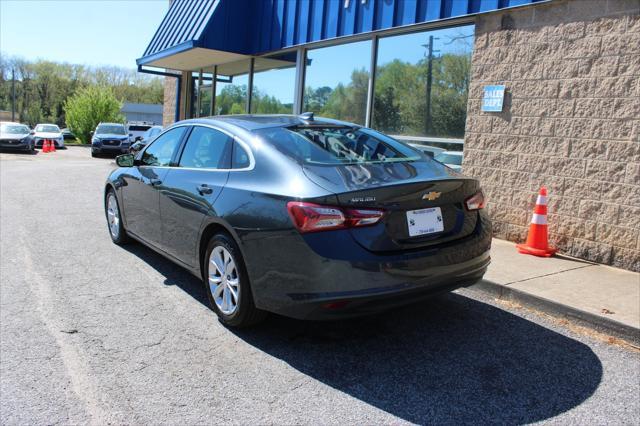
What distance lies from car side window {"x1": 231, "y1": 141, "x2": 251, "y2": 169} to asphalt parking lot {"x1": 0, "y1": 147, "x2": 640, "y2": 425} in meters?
1.23

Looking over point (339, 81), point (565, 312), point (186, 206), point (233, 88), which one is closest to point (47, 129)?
point (233, 88)

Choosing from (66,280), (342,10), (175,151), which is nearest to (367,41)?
(342,10)

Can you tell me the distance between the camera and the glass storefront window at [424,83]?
24.9 feet

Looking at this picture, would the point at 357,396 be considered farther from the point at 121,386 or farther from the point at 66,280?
the point at 66,280

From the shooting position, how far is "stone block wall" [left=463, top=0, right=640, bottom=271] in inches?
222

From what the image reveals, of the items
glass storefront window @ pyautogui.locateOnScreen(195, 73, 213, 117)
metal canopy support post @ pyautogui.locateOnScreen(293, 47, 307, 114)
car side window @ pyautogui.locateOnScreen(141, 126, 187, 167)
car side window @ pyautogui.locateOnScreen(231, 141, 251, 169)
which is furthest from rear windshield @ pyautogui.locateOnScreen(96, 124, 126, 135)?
car side window @ pyautogui.locateOnScreen(231, 141, 251, 169)

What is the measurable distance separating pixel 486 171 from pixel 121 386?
5430 mm

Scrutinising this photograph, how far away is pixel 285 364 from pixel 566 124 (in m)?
4.55

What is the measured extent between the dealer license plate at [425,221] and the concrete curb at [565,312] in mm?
1535

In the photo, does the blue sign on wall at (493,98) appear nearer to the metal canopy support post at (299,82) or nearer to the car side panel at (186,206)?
the car side panel at (186,206)

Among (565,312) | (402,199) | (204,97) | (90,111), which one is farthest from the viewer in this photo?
(90,111)

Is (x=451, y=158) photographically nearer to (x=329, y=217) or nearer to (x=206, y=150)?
(x=206, y=150)

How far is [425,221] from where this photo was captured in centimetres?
346

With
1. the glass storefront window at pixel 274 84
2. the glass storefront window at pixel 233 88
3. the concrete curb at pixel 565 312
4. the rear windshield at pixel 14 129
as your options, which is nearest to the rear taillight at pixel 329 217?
the concrete curb at pixel 565 312
